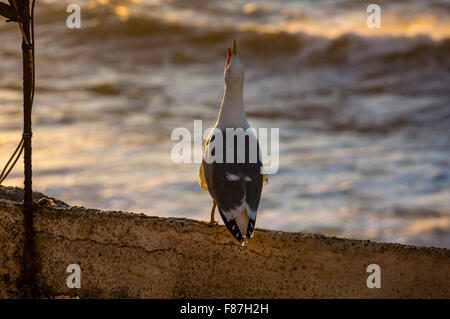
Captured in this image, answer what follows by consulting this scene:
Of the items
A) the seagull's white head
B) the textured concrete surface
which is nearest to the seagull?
the seagull's white head

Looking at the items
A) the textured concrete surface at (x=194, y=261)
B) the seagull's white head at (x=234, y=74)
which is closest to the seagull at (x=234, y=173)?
the seagull's white head at (x=234, y=74)

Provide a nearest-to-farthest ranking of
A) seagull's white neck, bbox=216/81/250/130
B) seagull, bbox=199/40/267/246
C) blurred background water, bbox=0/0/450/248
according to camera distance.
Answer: seagull, bbox=199/40/267/246, seagull's white neck, bbox=216/81/250/130, blurred background water, bbox=0/0/450/248

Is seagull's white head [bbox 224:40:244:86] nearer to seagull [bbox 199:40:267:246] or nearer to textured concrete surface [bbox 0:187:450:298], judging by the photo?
seagull [bbox 199:40:267:246]

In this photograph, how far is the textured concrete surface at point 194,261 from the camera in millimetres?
2979

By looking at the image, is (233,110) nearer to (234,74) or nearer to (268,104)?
(234,74)

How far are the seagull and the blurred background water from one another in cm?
327

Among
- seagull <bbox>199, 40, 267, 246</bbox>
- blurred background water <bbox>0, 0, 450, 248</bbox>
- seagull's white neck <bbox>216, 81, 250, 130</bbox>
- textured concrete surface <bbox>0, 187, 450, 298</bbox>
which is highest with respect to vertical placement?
blurred background water <bbox>0, 0, 450, 248</bbox>

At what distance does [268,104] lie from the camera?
11133 millimetres

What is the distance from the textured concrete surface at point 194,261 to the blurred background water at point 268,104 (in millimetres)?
3204

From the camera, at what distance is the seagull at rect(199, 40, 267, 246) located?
9.53 feet

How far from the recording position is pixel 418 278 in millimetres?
2969

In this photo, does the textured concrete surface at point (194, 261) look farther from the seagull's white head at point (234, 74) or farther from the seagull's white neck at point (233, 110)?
the seagull's white head at point (234, 74)

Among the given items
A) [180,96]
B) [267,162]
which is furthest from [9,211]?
[180,96]

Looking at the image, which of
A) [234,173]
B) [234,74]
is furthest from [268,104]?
[234,173]
